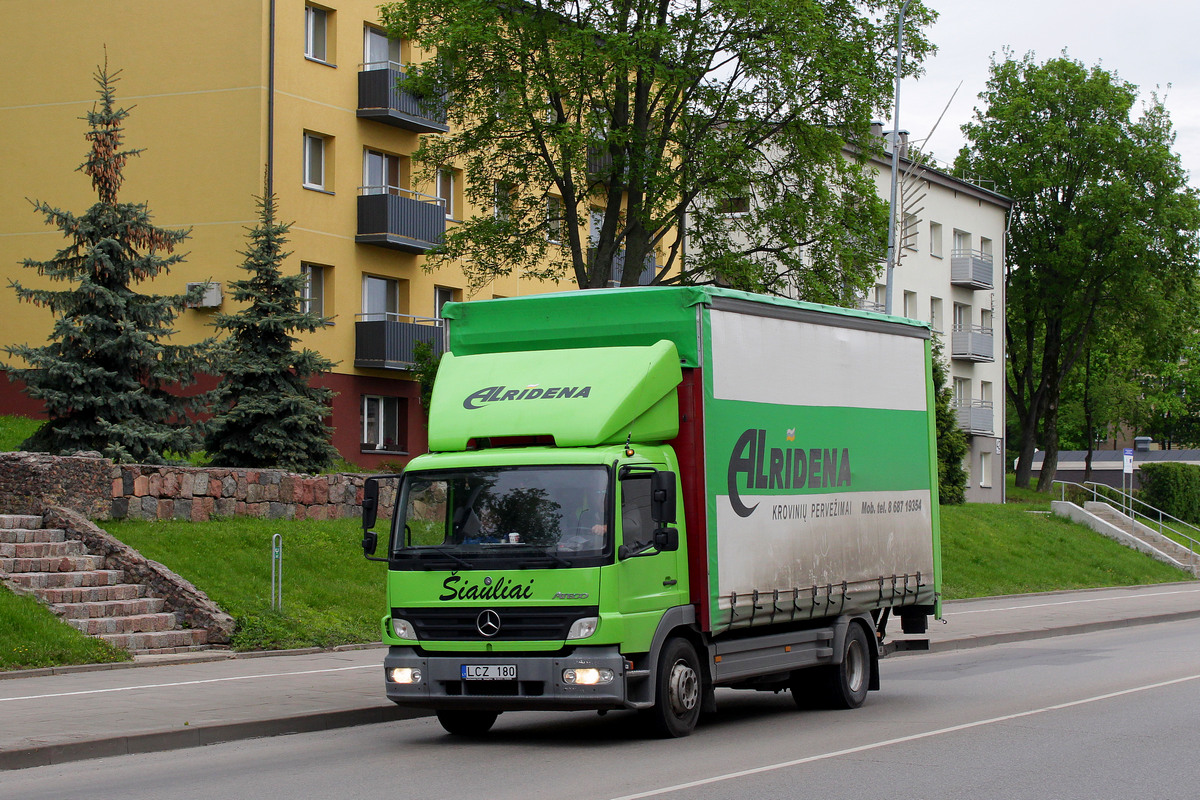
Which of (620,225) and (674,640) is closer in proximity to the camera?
(674,640)

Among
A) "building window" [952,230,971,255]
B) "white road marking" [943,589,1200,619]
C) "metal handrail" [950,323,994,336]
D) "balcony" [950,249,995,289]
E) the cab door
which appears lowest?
"white road marking" [943,589,1200,619]

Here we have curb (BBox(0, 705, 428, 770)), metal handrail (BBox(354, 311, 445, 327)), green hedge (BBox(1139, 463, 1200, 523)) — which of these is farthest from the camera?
green hedge (BBox(1139, 463, 1200, 523))

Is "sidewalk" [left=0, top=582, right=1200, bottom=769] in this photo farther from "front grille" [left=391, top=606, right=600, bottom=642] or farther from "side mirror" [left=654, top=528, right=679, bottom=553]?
"side mirror" [left=654, top=528, right=679, bottom=553]

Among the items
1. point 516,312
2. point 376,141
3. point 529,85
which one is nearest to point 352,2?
point 376,141

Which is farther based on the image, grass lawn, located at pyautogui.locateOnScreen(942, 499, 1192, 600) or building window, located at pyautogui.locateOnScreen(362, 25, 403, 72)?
building window, located at pyautogui.locateOnScreen(362, 25, 403, 72)

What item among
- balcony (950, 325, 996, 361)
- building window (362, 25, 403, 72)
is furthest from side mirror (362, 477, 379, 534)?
balcony (950, 325, 996, 361)

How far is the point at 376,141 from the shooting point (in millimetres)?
34844

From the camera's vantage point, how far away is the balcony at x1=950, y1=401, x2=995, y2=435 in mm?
58766

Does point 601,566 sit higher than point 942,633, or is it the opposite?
point 601,566

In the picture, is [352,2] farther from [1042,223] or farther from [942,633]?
[1042,223]

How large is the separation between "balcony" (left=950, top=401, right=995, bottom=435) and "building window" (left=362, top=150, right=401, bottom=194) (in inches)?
1198

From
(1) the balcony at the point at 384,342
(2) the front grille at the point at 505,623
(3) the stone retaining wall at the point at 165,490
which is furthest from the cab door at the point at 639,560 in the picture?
(1) the balcony at the point at 384,342

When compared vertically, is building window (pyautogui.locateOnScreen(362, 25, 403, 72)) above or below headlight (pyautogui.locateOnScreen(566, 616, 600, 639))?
above

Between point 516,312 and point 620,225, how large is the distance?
16.9 metres
